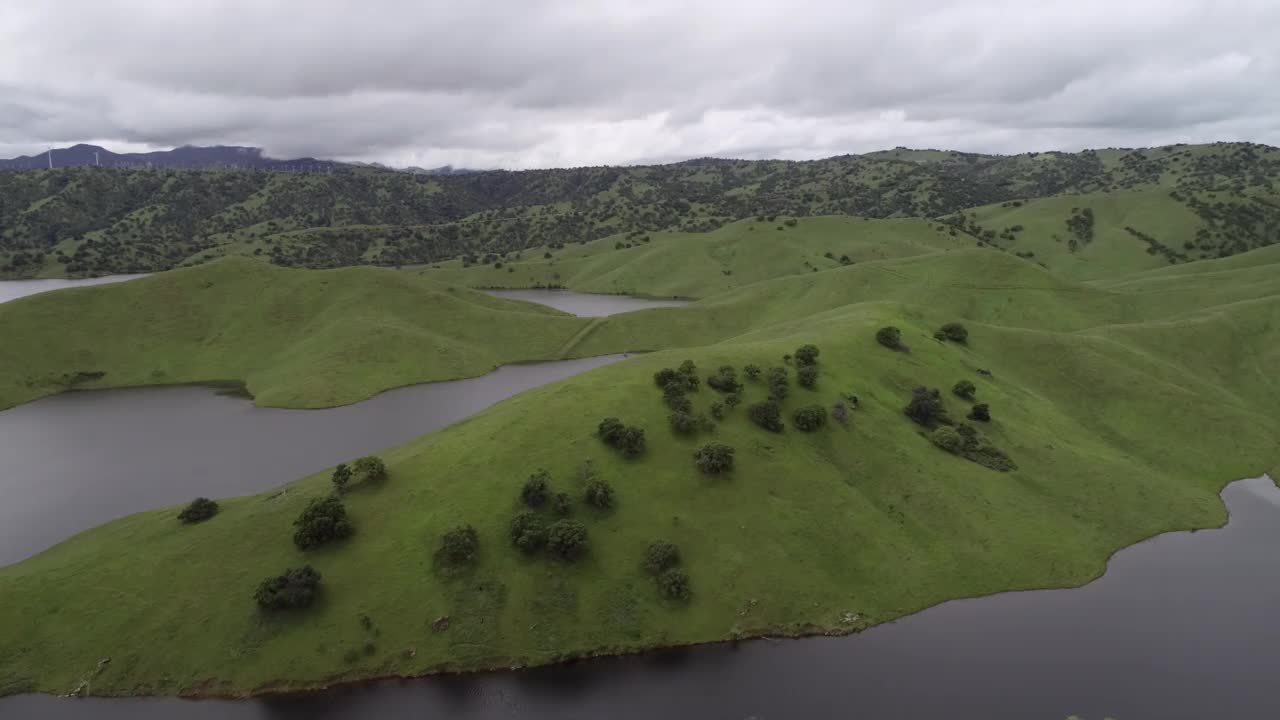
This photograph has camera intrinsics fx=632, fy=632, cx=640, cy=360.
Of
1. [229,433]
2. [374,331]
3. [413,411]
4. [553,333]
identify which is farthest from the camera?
[553,333]

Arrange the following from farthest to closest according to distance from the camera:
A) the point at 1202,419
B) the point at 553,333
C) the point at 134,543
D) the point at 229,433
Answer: the point at 553,333 < the point at 229,433 < the point at 1202,419 < the point at 134,543

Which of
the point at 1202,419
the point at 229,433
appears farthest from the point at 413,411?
the point at 1202,419

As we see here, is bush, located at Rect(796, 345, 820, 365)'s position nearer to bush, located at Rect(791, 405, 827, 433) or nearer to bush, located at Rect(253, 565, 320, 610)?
bush, located at Rect(791, 405, 827, 433)

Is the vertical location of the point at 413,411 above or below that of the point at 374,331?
below

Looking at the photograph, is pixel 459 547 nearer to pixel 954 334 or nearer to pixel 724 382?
pixel 724 382

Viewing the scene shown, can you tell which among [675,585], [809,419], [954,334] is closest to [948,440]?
[809,419]

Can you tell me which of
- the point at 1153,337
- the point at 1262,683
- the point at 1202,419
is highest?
the point at 1153,337

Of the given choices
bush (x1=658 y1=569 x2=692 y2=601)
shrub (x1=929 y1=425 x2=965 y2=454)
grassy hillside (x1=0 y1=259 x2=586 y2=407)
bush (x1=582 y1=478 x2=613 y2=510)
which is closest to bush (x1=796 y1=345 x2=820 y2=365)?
shrub (x1=929 y1=425 x2=965 y2=454)

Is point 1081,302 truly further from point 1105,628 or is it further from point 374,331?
point 374,331
